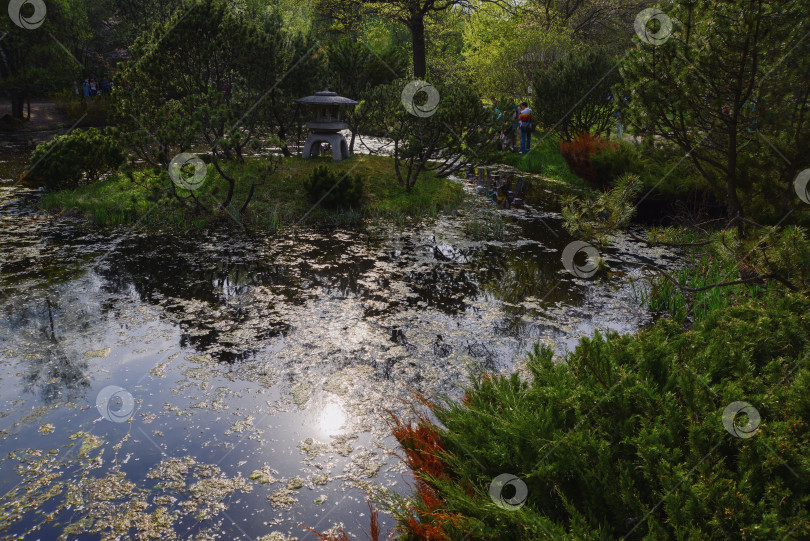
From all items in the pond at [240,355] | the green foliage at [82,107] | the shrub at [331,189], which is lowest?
the pond at [240,355]

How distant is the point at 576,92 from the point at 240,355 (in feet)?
52.8

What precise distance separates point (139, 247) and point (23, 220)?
11.1 ft

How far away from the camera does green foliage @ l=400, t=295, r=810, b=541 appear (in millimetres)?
2268

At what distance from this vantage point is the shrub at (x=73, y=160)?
516 inches

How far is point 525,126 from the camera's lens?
Result: 2036cm

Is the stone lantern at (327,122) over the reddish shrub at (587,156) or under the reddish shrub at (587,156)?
over

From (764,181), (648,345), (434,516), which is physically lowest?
(434,516)

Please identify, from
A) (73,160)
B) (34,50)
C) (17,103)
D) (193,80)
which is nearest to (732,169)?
(193,80)

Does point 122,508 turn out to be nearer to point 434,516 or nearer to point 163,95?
point 434,516

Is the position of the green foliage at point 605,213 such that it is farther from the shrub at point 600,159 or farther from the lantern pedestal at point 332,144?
the lantern pedestal at point 332,144

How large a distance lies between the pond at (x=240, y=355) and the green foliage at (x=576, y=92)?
9.16m

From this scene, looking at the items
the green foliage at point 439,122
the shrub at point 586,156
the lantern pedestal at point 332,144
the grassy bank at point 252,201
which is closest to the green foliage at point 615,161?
the shrub at point 586,156

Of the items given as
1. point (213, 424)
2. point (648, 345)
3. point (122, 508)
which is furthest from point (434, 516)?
point (213, 424)

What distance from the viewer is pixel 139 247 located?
1008 cm
